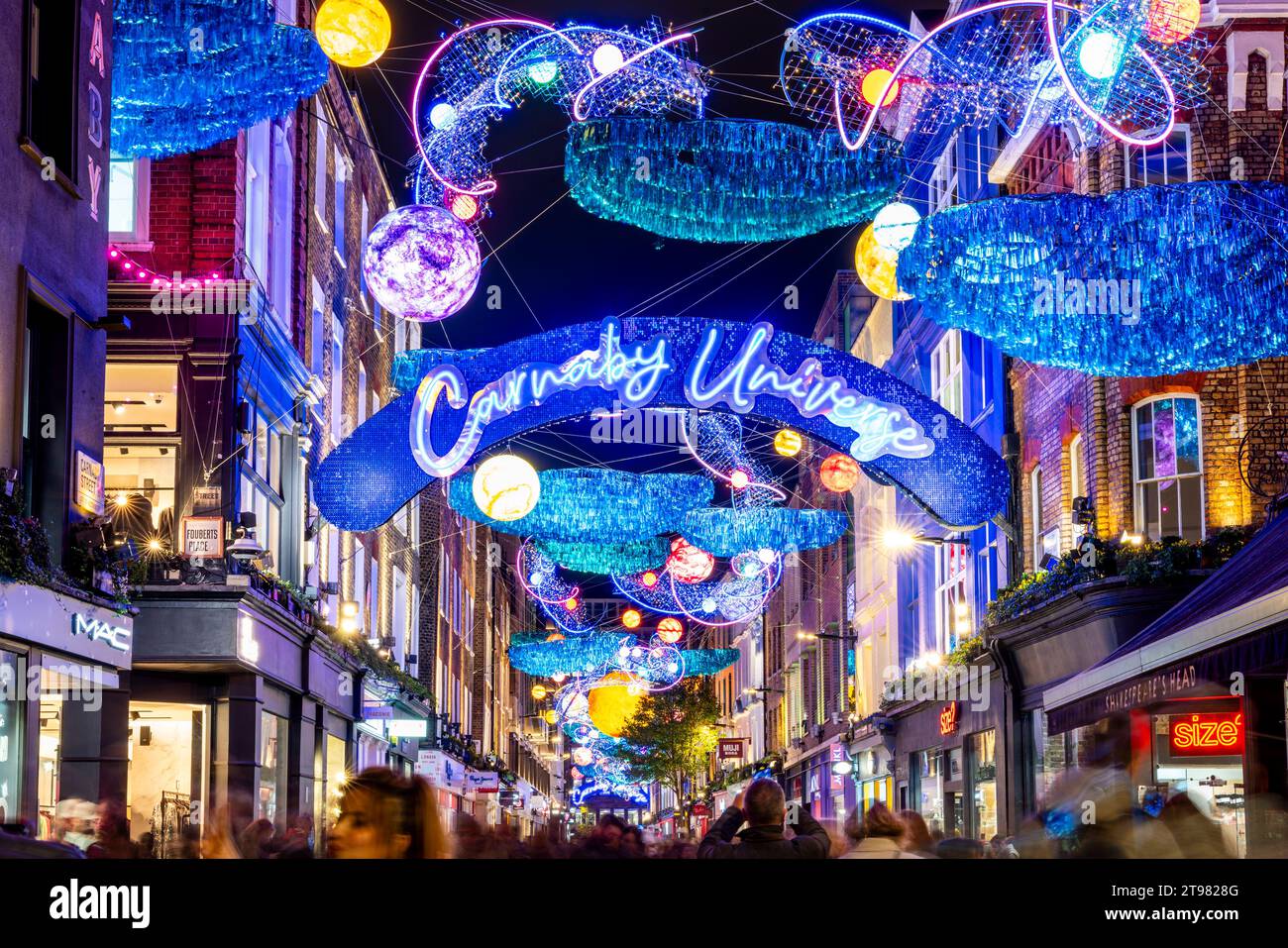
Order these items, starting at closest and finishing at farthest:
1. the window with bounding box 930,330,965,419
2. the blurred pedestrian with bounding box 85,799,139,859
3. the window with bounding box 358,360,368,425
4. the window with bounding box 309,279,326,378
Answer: the blurred pedestrian with bounding box 85,799,139,859 < the window with bounding box 309,279,326,378 < the window with bounding box 930,330,965,419 < the window with bounding box 358,360,368,425

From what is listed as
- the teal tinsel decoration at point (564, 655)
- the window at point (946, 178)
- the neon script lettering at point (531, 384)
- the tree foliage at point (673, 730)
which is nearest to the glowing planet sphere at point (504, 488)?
the neon script lettering at point (531, 384)

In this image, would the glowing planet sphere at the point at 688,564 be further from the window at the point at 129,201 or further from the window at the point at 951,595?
the window at the point at 129,201

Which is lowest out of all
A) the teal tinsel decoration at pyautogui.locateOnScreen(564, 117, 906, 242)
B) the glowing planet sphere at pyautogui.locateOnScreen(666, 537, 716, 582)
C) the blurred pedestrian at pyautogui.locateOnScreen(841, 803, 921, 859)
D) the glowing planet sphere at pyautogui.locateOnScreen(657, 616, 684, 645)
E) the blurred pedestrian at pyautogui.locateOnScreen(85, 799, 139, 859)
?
the blurred pedestrian at pyautogui.locateOnScreen(85, 799, 139, 859)

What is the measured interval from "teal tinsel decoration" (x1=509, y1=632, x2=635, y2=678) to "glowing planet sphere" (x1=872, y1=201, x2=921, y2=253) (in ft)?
78.6

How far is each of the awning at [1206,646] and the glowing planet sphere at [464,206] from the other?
7.97 metres

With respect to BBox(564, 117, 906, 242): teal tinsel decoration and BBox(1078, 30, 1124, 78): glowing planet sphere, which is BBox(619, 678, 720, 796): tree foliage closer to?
BBox(564, 117, 906, 242): teal tinsel decoration

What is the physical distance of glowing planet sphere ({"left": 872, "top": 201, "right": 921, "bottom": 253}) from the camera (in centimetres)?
1530

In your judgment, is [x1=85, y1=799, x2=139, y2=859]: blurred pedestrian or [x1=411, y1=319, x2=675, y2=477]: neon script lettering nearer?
[x1=85, y1=799, x2=139, y2=859]: blurred pedestrian

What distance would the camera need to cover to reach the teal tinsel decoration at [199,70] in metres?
12.9

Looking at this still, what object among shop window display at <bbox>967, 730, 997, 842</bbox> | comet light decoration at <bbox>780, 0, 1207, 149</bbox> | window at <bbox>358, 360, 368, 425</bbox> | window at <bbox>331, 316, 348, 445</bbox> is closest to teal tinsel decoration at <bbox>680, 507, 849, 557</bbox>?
shop window display at <bbox>967, 730, 997, 842</bbox>

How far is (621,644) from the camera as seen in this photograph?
40656 mm
